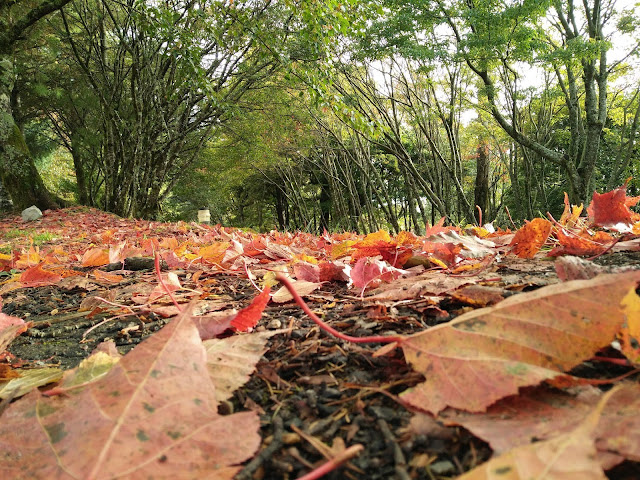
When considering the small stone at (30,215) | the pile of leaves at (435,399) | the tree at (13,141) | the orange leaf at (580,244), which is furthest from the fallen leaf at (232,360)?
the tree at (13,141)

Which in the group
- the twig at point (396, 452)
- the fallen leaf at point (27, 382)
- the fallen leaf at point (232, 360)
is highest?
the fallen leaf at point (232, 360)

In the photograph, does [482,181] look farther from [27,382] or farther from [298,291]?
[27,382]

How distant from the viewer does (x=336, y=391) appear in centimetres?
50

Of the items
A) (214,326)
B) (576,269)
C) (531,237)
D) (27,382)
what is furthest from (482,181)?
(27,382)

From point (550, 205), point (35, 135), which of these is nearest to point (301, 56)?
point (550, 205)

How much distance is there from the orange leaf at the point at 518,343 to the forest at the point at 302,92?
4.91 metres

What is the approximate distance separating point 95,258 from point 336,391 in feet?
6.02

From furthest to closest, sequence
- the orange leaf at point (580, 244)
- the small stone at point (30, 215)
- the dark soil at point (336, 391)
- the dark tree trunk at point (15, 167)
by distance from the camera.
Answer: the dark tree trunk at point (15, 167) → the small stone at point (30, 215) → the orange leaf at point (580, 244) → the dark soil at point (336, 391)

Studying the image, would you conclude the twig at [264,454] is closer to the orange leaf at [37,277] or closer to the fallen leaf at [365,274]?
the fallen leaf at [365,274]

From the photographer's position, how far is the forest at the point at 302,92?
659cm

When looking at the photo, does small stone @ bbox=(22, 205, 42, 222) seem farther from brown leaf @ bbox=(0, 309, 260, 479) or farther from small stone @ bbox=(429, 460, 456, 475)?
small stone @ bbox=(429, 460, 456, 475)

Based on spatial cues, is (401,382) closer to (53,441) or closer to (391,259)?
(53,441)

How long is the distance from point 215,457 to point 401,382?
232 millimetres

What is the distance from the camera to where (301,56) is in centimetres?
891
